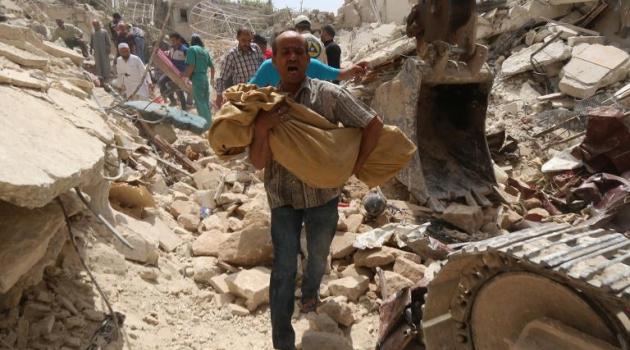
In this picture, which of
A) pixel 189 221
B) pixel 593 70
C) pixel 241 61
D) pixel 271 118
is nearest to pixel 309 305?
pixel 271 118

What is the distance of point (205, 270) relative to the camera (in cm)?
322

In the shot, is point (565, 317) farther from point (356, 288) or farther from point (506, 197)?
point (506, 197)

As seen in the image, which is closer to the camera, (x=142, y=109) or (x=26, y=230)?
(x=26, y=230)

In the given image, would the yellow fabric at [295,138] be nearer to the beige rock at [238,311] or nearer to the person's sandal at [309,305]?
the person's sandal at [309,305]

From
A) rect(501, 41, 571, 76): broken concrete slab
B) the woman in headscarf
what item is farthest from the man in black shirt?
rect(501, 41, 571, 76): broken concrete slab

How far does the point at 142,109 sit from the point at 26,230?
172 inches

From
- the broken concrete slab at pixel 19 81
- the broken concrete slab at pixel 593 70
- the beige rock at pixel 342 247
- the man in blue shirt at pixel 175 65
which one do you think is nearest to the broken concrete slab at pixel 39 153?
the broken concrete slab at pixel 19 81

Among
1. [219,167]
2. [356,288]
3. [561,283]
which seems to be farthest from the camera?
[219,167]

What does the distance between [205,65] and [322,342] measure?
5411mm

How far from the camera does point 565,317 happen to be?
63.4 inches

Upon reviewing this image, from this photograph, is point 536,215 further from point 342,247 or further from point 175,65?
point 175,65

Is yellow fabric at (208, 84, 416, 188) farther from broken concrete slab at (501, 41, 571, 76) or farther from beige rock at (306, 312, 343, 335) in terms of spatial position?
broken concrete slab at (501, 41, 571, 76)

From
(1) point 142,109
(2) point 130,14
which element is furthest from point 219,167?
A: (2) point 130,14

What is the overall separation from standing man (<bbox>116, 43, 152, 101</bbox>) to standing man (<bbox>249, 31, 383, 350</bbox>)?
5.70 m
